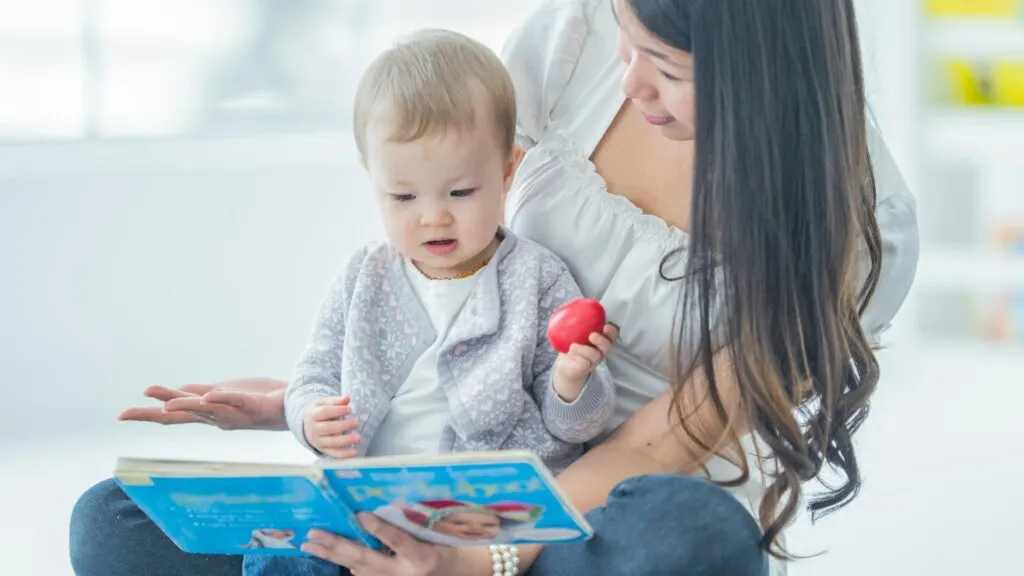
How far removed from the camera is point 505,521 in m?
1.12

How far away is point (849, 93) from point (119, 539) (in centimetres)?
86

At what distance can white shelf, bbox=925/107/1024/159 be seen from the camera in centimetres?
386

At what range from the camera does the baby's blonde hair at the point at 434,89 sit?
1.34 meters

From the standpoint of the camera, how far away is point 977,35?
3.90 meters

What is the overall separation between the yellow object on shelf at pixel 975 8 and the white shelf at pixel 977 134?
0.28 meters

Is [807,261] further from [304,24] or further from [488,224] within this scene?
[304,24]

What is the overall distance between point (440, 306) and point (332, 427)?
21cm

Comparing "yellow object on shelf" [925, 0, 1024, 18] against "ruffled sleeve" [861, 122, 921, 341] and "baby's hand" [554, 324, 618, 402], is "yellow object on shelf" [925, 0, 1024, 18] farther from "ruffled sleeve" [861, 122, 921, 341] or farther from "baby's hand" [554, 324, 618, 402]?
"baby's hand" [554, 324, 618, 402]

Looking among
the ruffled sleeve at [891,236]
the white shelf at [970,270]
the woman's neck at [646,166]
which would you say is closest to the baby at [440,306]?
the woman's neck at [646,166]

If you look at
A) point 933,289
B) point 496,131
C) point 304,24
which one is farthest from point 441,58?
point 933,289

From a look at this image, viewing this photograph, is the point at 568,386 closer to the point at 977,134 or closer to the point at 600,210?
the point at 600,210

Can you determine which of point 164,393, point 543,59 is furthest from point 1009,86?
point 164,393

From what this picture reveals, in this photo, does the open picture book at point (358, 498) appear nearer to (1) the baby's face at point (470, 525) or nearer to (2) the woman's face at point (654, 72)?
(1) the baby's face at point (470, 525)

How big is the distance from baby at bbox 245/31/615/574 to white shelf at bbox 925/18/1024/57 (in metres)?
2.79
